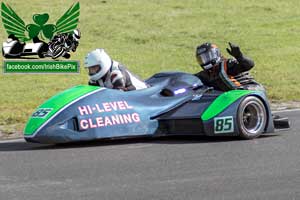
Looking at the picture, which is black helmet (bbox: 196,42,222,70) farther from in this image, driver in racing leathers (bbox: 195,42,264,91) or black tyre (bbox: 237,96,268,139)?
black tyre (bbox: 237,96,268,139)

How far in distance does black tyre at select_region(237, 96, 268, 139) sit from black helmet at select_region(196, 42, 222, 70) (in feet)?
3.39

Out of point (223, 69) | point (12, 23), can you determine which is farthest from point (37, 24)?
point (223, 69)

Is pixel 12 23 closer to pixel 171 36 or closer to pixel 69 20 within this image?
pixel 69 20

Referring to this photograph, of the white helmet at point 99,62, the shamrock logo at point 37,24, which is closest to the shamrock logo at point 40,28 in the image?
the shamrock logo at point 37,24

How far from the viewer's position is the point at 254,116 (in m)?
10.8

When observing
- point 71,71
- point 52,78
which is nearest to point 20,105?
point 52,78

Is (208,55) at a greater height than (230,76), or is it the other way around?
(208,55)

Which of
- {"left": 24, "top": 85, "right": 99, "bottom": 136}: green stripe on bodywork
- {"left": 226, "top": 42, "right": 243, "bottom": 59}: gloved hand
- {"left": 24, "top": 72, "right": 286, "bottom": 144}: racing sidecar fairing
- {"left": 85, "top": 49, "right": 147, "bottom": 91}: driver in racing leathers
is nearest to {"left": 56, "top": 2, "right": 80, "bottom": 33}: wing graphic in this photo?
{"left": 226, "top": 42, "right": 243, "bottom": 59}: gloved hand

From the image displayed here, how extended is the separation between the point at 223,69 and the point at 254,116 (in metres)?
0.99

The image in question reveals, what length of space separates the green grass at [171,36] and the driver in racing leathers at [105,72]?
4.26 meters

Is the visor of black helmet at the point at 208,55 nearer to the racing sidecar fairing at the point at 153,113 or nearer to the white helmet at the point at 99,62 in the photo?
the racing sidecar fairing at the point at 153,113

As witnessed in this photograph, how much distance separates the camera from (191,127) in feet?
34.5

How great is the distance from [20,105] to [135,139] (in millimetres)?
5138

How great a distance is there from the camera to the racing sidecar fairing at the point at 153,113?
979cm
